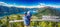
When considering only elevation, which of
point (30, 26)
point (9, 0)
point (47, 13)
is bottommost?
point (30, 26)

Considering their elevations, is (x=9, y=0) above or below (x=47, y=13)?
above

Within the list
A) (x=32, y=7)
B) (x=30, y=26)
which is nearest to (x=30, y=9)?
(x=32, y=7)

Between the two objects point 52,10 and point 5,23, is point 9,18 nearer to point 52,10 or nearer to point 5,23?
point 5,23

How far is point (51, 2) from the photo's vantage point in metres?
1.46

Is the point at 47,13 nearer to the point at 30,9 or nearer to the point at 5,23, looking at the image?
the point at 30,9

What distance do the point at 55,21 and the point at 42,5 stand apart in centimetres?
17

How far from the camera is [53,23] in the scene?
145cm

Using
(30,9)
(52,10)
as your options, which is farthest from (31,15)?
(52,10)

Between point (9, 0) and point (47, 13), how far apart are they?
33 cm

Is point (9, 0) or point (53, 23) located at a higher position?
point (9, 0)

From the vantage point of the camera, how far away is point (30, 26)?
146 cm

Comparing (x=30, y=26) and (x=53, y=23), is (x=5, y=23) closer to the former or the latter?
(x=30, y=26)

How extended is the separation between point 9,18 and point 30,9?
189mm

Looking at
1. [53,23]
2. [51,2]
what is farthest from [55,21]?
[51,2]
